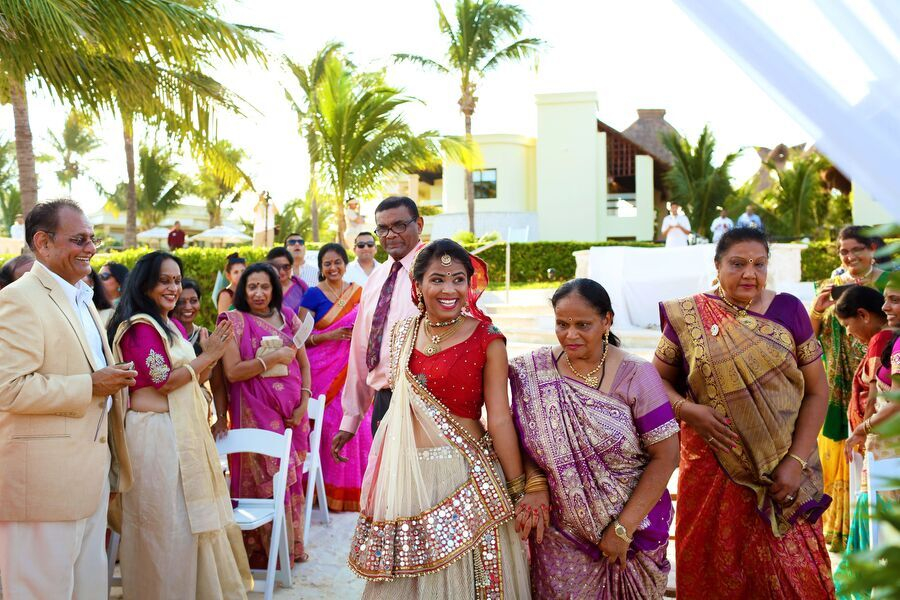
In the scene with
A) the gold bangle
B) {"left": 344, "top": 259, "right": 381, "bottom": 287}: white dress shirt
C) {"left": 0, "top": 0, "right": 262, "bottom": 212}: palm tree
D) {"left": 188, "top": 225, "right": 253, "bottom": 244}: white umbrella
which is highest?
{"left": 0, "top": 0, "right": 262, "bottom": 212}: palm tree

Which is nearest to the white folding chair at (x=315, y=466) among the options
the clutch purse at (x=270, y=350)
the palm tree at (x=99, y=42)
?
the clutch purse at (x=270, y=350)

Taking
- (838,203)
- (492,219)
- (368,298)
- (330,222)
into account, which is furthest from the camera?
(330,222)

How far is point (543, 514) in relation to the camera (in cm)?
277

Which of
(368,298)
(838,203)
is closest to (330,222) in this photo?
(838,203)

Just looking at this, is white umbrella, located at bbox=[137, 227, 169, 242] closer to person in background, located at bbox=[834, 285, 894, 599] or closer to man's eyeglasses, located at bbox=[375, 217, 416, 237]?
man's eyeglasses, located at bbox=[375, 217, 416, 237]

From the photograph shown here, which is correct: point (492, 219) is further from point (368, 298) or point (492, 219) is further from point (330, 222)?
point (368, 298)

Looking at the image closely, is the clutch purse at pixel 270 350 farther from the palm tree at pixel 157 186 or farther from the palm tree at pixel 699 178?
the palm tree at pixel 157 186

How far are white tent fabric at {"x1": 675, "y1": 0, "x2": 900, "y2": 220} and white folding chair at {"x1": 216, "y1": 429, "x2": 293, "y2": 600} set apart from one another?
360cm

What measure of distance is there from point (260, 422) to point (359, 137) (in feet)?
42.1

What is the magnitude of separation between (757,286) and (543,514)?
1310 mm

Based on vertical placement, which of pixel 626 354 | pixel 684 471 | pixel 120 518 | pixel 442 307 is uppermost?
pixel 442 307

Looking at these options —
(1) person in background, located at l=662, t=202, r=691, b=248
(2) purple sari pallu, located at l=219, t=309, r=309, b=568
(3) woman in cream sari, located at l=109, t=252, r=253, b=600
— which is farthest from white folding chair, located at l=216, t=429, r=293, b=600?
(1) person in background, located at l=662, t=202, r=691, b=248

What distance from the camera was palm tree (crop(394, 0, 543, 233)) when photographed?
2408 cm

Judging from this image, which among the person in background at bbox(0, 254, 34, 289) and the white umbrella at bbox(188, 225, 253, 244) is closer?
the person in background at bbox(0, 254, 34, 289)
